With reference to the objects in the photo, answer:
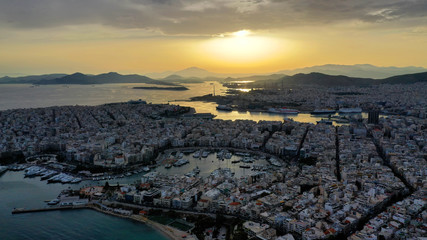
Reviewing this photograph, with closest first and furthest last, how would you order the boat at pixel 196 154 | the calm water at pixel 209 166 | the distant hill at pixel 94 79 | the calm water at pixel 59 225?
the calm water at pixel 59 225 → the calm water at pixel 209 166 → the boat at pixel 196 154 → the distant hill at pixel 94 79

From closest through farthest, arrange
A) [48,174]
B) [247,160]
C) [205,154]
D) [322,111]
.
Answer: [48,174], [247,160], [205,154], [322,111]

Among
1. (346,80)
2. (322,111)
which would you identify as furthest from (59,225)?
(346,80)

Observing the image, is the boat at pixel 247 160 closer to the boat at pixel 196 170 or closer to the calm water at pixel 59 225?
the boat at pixel 196 170

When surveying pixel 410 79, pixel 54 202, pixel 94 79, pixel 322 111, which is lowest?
pixel 54 202

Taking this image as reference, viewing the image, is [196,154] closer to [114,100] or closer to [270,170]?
[270,170]

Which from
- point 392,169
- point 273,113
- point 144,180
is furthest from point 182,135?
point 273,113

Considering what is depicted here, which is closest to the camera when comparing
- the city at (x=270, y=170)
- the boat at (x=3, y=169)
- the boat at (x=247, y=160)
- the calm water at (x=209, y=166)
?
the city at (x=270, y=170)

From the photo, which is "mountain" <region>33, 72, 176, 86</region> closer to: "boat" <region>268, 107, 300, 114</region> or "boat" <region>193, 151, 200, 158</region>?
"boat" <region>268, 107, 300, 114</region>

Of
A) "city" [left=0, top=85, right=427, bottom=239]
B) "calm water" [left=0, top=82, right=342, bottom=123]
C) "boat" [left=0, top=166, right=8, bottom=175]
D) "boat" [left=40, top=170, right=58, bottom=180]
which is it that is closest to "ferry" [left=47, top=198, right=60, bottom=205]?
"city" [left=0, top=85, right=427, bottom=239]

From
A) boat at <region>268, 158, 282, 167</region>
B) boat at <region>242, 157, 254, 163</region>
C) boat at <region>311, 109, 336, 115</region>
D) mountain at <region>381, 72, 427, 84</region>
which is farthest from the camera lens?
mountain at <region>381, 72, 427, 84</region>

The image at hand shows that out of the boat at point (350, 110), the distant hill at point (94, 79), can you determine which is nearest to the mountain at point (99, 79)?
the distant hill at point (94, 79)

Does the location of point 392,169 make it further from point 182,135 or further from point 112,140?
point 112,140
